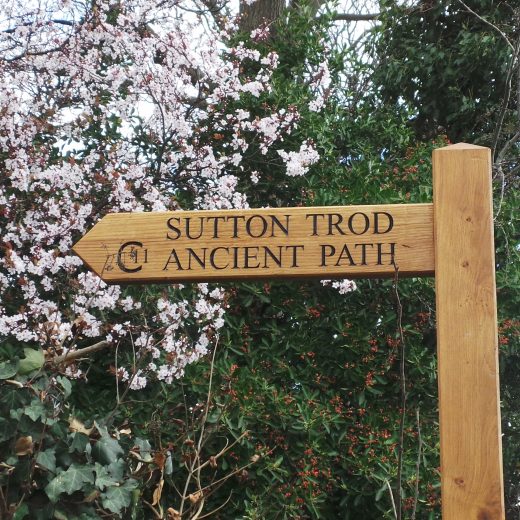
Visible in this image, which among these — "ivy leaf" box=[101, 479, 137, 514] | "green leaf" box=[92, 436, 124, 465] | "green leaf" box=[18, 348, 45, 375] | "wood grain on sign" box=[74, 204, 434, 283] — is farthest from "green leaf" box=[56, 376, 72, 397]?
"wood grain on sign" box=[74, 204, 434, 283]

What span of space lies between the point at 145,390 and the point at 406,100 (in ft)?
10.5

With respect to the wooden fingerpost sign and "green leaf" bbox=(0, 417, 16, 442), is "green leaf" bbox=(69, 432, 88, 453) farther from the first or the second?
the wooden fingerpost sign

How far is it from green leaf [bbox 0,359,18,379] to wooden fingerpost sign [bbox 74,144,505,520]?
507mm

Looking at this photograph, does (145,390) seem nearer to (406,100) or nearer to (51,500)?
(51,500)

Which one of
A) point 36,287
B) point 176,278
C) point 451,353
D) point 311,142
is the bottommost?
point 451,353

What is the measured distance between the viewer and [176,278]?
292cm

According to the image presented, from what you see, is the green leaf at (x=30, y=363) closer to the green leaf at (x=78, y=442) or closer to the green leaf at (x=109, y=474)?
the green leaf at (x=78, y=442)

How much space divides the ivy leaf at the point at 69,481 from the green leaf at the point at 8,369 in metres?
0.37

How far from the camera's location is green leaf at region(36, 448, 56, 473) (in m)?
3.12

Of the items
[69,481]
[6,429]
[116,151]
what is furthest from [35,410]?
[116,151]

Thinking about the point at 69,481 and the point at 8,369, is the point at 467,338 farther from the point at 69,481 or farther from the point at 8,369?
the point at 8,369

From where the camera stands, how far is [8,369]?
3174 mm

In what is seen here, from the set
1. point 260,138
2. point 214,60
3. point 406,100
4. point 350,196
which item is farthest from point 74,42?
point 406,100

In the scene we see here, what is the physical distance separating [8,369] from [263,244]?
3.27 feet
